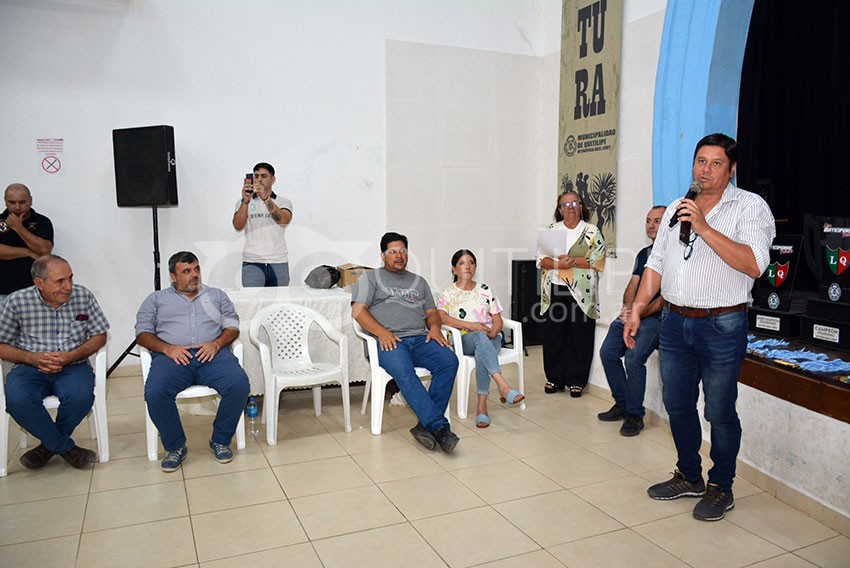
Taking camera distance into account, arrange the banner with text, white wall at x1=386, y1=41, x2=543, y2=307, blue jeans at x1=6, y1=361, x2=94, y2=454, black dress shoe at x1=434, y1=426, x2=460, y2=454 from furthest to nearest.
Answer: white wall at x1=386, y1=41, x2=543, y2=307, the banner with text, black dress shoe at x1=434, y1=426, x2=460, y2=454, blue jeans at x1=6, y1=361, x2=94, y2=454

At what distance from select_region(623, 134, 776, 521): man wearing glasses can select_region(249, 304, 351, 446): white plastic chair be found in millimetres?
1783

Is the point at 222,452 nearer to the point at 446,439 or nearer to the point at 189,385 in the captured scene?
the point at 189,385

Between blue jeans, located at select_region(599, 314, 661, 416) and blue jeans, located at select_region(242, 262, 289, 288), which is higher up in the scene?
blue jeans, located at select_region(242, 262, 289, 288)

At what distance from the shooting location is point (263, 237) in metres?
5.01

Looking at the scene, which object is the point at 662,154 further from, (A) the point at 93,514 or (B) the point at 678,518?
(A) the point at 93,514

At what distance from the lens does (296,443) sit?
3.71 meters

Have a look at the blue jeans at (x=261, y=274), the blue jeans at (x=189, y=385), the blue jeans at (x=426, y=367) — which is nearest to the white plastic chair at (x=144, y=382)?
the blue jeans at (x=189, y=385)

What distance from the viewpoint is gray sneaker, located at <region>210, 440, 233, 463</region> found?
3.38m

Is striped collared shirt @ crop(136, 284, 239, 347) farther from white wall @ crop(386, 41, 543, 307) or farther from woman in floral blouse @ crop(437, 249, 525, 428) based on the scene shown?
white wall @ crop(386, 41, 543, 307)

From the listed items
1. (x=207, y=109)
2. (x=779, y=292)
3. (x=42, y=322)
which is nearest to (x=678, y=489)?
(x=779, y=292)

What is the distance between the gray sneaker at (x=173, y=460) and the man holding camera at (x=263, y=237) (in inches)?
73.7

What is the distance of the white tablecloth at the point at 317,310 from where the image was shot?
4031 millimetres

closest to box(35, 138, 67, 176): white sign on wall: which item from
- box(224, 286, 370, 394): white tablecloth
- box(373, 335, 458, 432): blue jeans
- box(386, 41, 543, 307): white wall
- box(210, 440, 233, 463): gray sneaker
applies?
box(224, 286, 370, 394): white tablecloth

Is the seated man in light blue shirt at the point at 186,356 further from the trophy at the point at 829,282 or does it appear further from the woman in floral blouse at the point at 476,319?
the trophy at the point at 829,282
